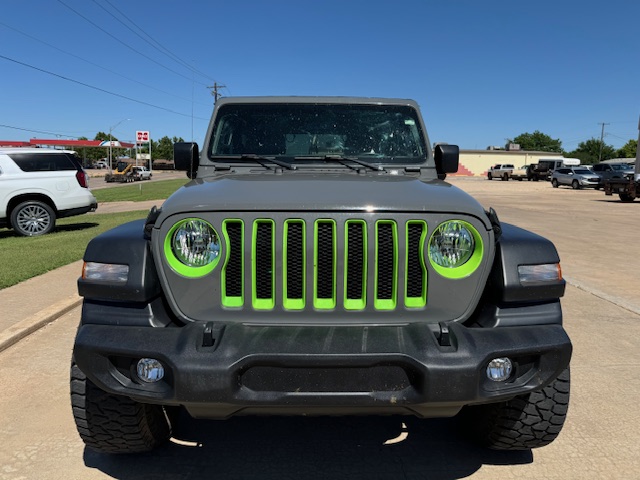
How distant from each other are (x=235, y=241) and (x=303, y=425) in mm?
1399

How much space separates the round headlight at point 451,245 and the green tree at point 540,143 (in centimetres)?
14396

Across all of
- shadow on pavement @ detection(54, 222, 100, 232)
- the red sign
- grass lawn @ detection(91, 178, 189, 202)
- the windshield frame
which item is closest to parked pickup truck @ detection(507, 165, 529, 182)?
grass lawn @ detection(91, 178, 189, 202)

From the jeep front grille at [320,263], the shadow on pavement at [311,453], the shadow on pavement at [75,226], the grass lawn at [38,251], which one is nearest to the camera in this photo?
the jeep front grille at [320,263]

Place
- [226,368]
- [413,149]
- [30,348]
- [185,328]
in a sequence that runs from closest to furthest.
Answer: [226,368] → [185,328] → [413,149] → [30,348]

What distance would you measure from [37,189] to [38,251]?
2.97 metres

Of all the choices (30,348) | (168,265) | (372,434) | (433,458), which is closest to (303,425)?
(372,434)

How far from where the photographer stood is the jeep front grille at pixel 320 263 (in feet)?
7.29

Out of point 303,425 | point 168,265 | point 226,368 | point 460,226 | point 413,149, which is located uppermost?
point 413,149

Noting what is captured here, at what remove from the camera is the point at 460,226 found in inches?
90.7

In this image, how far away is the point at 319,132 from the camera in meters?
3.69

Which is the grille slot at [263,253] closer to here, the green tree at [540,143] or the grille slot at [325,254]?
the grille slot at [325,254]

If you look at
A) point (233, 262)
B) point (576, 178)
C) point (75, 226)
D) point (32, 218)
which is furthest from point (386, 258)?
point (576, 178)

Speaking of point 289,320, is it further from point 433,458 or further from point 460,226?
point 433,458

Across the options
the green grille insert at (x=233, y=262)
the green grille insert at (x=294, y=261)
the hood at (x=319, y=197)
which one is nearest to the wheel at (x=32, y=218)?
the hood at (x=319, y=197)
